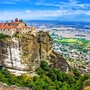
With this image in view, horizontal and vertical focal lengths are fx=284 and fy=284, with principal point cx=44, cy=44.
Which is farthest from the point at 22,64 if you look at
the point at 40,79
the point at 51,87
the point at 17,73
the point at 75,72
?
the point at 75,72

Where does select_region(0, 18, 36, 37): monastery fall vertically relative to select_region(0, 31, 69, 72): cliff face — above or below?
above

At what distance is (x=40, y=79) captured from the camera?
140ft

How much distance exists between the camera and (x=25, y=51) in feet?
151

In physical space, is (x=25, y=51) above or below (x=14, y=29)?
below

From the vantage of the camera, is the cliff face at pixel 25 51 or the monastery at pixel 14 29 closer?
the cliff face at pixel 25 51

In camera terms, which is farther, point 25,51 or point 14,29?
point 14,29

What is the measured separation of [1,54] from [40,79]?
786 centimetres

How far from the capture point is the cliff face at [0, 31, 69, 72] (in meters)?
45.3

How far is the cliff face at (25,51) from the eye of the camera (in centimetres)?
4531

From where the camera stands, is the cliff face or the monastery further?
the monastery

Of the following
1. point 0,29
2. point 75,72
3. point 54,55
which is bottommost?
point 75,72

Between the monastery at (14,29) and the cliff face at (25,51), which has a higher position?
the monastery at (14,29)

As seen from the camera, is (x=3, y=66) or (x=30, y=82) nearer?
(x=30, y=82)

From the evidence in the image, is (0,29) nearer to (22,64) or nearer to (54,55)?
(22,64)
